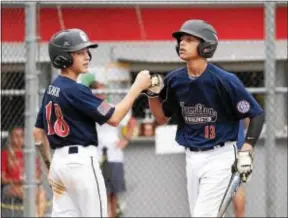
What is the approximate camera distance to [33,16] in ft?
29.2

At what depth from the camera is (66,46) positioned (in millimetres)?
7070

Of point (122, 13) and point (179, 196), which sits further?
point (122, 13)

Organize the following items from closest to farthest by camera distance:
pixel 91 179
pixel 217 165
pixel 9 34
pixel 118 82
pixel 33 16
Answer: pixel 91 179, pixel 217 165, pixel 33 16, pixel 9 34, pixel 118 82

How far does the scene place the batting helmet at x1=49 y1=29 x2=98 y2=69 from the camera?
23.2ft

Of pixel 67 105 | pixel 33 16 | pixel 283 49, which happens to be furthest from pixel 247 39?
pixel 67 105

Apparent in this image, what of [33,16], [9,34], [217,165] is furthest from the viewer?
[9,34]

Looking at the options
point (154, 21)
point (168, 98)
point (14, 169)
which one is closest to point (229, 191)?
point (168, 98)

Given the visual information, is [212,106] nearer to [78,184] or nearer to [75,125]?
[75,125]

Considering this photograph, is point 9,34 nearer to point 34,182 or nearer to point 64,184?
point 34,182

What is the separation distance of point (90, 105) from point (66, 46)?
1.63 feet

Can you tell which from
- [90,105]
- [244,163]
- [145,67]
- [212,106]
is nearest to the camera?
[90,105]

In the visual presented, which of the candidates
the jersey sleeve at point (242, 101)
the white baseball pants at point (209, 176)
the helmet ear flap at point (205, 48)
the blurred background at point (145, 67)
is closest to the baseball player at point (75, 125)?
the helmet ear flap at point (205, 48)

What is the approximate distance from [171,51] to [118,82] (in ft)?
2.52

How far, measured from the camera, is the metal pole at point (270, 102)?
9.08 metres
